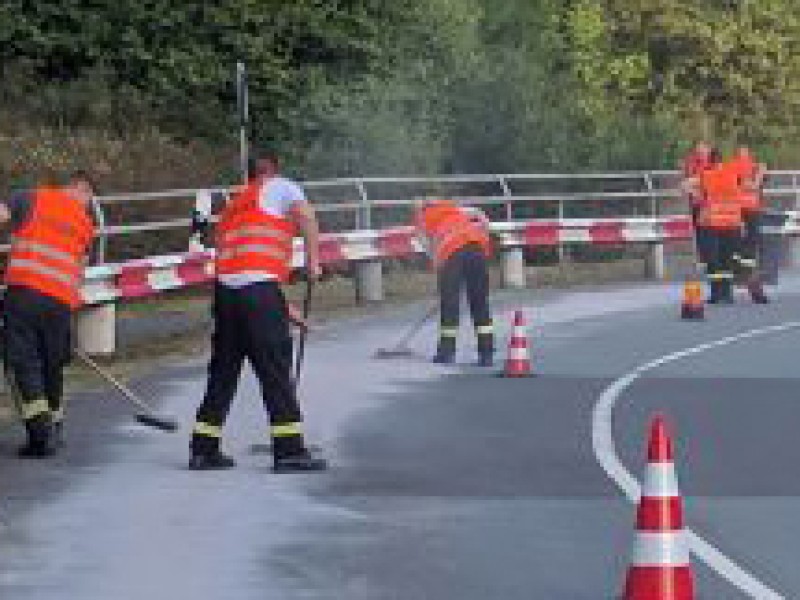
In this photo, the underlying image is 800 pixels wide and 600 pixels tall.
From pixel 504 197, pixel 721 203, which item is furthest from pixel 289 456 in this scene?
pixel 504 197

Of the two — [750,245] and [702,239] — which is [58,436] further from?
[750,245]

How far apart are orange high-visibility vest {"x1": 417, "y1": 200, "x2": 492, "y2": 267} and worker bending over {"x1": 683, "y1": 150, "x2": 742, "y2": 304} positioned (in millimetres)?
7493

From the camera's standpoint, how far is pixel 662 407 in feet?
57.0

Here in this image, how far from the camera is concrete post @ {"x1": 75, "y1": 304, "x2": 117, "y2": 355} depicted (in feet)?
69.7

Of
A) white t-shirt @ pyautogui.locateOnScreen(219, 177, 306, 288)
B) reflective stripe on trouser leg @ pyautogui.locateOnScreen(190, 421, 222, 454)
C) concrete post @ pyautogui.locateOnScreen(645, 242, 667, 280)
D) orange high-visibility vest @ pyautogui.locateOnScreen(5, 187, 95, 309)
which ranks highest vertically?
white t-shirt @ pyautogui.locateOnScreen(219, 177, 306, 288)

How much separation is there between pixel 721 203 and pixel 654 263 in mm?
6032

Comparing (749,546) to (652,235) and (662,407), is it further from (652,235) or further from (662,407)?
(652,235)

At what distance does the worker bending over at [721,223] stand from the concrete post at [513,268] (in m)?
3.88

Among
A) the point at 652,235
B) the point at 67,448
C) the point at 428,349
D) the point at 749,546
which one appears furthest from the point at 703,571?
the point at 652,235

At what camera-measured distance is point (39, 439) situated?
14.5 metres

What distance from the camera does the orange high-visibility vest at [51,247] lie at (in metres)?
14.8

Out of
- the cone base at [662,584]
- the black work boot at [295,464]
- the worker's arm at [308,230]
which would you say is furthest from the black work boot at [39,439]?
the cone base at [662,584]

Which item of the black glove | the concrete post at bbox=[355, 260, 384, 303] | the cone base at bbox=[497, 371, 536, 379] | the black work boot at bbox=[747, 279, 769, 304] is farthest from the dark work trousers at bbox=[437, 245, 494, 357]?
the black work boot at bbox=[747, 279, 769, 304]

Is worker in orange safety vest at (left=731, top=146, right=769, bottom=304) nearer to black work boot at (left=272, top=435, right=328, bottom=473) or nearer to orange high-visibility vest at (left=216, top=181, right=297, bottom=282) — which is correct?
orange high-visibility vest at (left=216, top=181, right=297, bottom=282)
